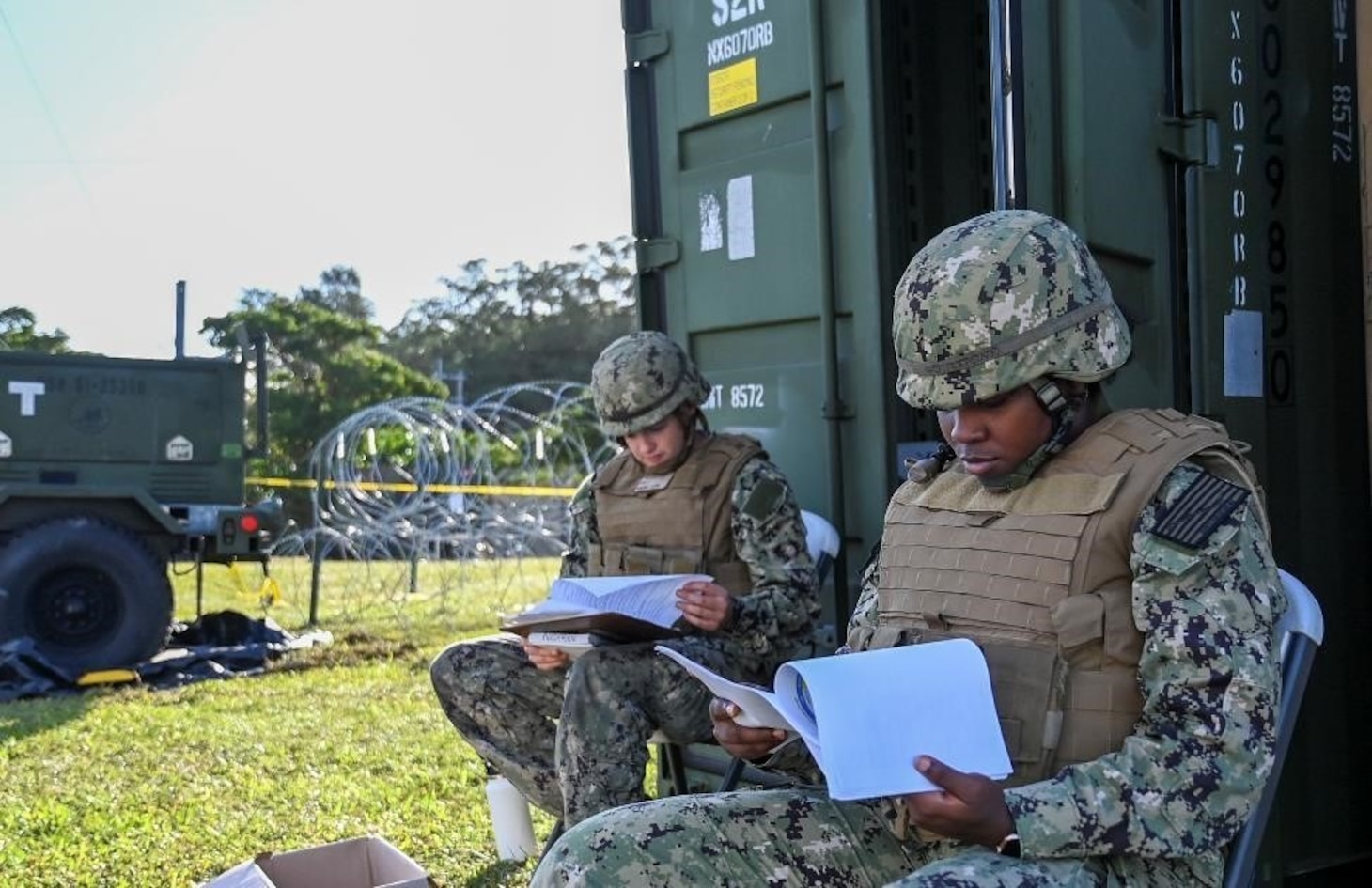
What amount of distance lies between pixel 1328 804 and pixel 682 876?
160 centimetres

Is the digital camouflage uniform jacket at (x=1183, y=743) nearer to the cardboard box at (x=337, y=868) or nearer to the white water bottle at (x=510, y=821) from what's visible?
the cardboard box at (x=337, y=868)

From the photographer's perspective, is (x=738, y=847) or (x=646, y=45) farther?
(x=646, y=45)

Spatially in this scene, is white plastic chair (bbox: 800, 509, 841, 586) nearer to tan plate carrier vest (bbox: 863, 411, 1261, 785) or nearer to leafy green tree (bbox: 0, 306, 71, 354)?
tan plate carrier vest (bbox: 863, 411, 1261, 785)

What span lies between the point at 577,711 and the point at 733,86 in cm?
164

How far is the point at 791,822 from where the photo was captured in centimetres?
195

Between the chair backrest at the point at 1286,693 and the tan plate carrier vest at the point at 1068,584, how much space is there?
0.64 ft

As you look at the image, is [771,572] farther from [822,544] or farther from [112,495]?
[112,495]

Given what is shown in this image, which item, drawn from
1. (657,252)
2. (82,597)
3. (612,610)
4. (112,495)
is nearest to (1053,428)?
(612,610)

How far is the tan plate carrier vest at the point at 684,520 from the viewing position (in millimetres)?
3244

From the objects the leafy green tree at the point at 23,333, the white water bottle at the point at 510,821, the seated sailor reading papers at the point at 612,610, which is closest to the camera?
the seated sailor reading papers at the point at 612,610

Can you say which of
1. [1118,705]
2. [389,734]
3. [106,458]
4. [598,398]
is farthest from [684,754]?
[106,458]

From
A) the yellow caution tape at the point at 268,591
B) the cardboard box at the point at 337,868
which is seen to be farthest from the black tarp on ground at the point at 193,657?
the cardboard box at the point at 337,868

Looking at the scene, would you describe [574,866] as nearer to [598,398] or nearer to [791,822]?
[791,822]

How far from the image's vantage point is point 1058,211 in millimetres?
2502
